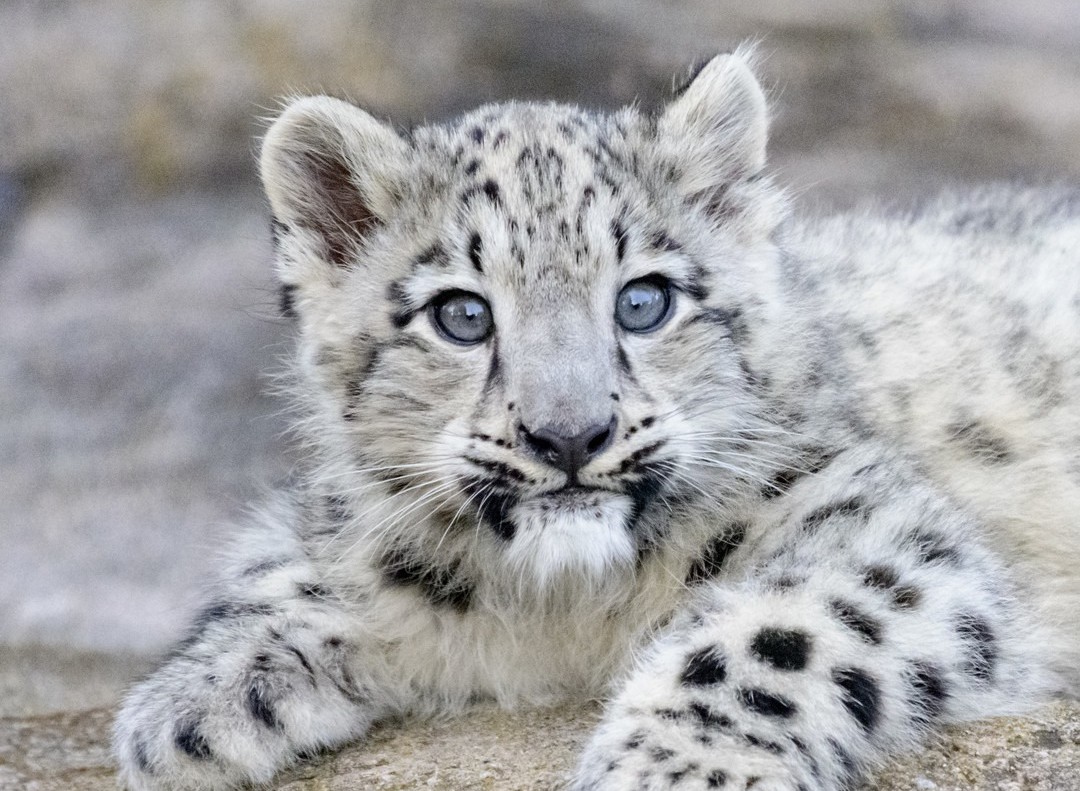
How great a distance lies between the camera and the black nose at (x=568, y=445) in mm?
2713

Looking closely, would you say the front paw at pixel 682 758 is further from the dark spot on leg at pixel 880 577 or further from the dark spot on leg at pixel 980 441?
the dark spot on leg at pixel 980 441

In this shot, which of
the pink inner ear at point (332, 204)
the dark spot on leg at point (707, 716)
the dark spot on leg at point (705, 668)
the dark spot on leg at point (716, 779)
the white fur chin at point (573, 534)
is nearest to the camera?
the dark spot on leg at point (716, 779)

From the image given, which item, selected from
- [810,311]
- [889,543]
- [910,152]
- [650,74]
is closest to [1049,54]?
[910,152]

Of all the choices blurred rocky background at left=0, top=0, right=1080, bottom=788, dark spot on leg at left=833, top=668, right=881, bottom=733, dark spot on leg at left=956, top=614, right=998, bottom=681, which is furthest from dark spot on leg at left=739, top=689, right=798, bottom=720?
blurred rocky background at left=0, top=0, right=1080, bottom=788

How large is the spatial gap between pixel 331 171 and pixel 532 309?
0.81 m

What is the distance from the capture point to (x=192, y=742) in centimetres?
307

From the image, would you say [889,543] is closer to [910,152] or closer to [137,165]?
[910,152]

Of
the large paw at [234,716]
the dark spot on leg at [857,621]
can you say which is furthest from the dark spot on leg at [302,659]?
the dark spot on leg at [857,621]

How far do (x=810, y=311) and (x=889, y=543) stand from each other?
752 millimetres

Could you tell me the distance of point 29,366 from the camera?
684 centimetres

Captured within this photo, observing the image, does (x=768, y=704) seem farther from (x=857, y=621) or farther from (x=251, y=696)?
(x=251, y=696)

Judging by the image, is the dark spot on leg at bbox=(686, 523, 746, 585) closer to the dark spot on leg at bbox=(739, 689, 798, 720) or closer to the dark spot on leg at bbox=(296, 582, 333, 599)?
the dark spot on leg at bbox=(739, 689, 798, 720)

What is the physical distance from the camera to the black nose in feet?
8.90

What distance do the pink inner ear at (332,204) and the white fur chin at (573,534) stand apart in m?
0.92
